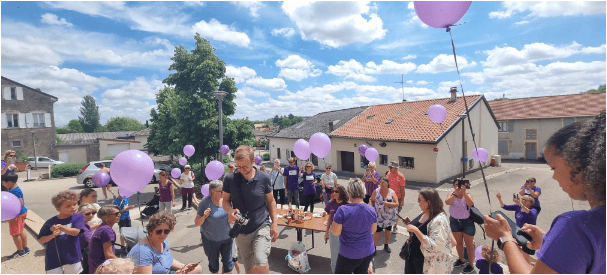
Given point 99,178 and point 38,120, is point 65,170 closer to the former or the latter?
point 38,120

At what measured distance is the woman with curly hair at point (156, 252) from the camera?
8.52 ft

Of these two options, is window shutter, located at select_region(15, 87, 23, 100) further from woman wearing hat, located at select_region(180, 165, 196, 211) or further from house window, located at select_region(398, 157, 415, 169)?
house window, located at select_region(398, 157, 415, 169)

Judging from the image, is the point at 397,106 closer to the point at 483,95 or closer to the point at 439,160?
the point at 483,95

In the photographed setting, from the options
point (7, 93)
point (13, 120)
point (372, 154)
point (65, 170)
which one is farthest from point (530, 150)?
point (7, 93)

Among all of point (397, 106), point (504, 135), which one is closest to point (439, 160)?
point (397, 106)

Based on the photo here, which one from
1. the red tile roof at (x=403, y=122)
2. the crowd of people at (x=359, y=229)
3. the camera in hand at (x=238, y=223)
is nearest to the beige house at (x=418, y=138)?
the red tile roof at (x=403, y=122)

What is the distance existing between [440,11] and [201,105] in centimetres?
1302

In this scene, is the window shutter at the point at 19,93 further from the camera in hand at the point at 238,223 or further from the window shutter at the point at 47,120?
the camera in hand at the point at 238,223

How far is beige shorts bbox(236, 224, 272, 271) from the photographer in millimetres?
3133

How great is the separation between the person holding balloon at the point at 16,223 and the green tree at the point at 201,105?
831 centimetres

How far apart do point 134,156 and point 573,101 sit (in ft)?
117

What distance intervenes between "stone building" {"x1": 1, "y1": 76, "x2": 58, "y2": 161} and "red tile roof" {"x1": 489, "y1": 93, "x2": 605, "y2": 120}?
48.4 metres

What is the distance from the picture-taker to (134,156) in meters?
3.86

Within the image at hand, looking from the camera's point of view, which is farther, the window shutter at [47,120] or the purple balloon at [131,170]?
the window shutter at [47,120]
